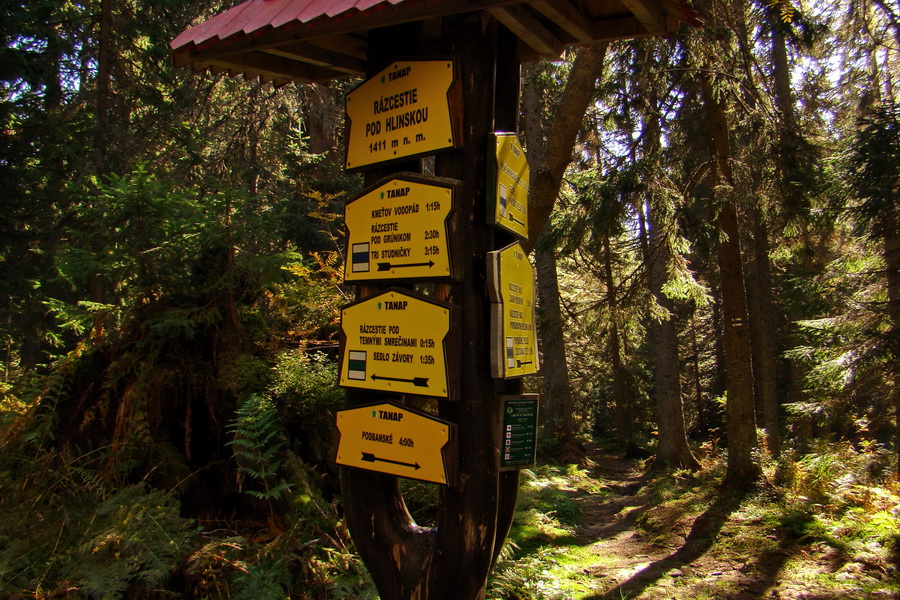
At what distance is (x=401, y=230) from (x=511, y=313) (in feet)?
2.39

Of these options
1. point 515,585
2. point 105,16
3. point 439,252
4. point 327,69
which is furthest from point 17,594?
point 105,16

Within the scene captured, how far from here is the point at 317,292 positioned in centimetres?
659

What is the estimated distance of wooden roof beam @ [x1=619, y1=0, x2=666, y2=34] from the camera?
2803 mm

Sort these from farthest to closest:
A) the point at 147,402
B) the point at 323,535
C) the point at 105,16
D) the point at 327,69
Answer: the point at 105,16 → the point at 147,402 → the point at 323,535 → the point at 327,69

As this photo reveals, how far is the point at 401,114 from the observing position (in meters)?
3.10

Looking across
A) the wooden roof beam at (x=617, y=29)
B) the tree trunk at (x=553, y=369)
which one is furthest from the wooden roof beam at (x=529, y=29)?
the tree trunk at (x=553, y=369)

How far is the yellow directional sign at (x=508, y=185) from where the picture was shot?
2.86 metres

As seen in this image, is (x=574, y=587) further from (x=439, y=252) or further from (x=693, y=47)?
(x=693, y=47)

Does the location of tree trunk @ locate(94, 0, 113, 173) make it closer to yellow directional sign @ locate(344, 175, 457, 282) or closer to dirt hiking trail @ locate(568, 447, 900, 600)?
yellow directional sign @ locate(344, 175, 457, 282)

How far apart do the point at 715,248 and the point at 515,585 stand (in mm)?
7698

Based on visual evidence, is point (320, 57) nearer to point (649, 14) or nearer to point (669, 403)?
point (649, 14)

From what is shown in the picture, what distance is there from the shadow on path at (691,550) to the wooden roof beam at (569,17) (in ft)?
15.6

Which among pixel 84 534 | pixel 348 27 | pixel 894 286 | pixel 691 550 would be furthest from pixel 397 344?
pixel 894 286

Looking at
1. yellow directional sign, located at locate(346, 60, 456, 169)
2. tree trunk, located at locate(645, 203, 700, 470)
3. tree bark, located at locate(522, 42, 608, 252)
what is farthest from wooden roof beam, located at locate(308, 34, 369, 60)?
tree trunk, located at locate(645, 203, 700, 470)
